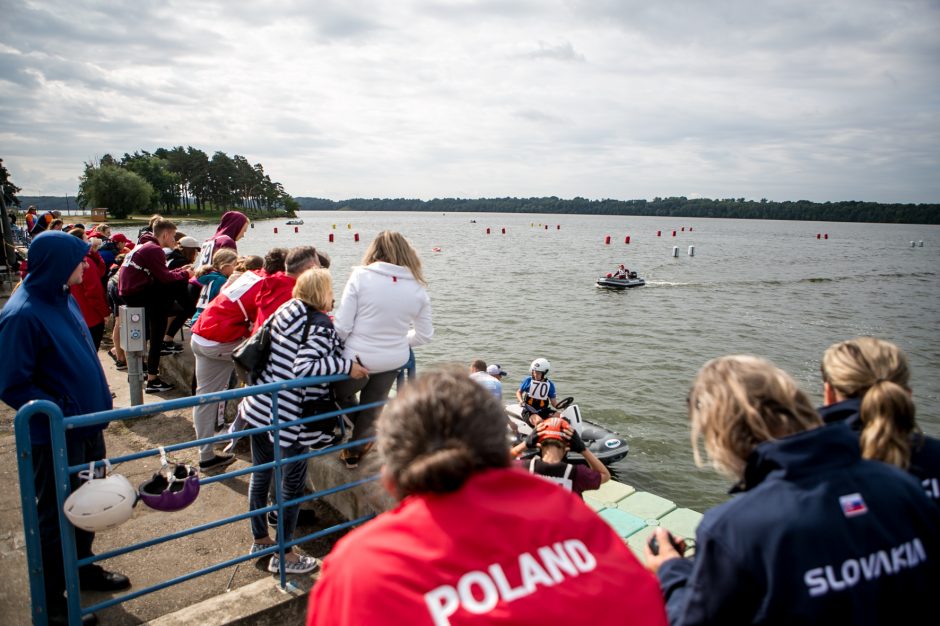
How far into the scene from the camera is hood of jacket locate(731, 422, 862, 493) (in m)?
1.58

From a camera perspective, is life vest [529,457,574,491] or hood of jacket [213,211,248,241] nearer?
life vest [529,457,574,491]

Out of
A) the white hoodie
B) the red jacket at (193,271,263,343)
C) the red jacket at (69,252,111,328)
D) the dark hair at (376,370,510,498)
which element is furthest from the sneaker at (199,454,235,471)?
the dark hair at (376,370,510,498)

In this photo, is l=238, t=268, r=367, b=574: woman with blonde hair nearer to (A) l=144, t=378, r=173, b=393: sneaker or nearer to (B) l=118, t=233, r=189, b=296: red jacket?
(B) l=118, t=233, r=189, b=296: red jacket

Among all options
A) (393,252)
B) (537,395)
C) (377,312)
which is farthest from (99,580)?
(537,395)

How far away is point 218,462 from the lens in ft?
16.6

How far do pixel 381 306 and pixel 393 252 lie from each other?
0.38 m

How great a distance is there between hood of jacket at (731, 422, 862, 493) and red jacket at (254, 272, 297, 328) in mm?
3607

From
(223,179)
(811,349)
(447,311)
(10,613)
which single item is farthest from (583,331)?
(223,179)

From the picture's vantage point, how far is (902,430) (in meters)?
2.20

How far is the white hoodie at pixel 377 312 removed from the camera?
12.6ft

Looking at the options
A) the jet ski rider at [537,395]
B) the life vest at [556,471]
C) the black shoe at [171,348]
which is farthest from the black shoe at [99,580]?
the jet ski rider at [537,395]

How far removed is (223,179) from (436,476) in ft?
382

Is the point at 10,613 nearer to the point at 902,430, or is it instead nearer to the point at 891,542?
the point at 891,542

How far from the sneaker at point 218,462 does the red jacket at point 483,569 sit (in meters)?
4.29
